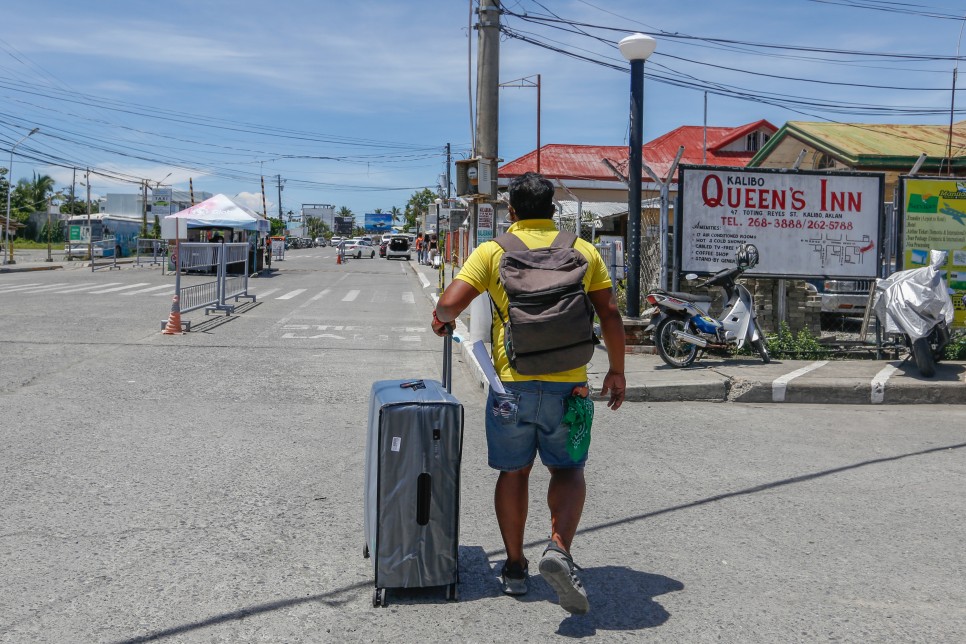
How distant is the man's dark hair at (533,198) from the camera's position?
3842 millimetres

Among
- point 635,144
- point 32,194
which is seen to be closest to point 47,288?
point 635,144

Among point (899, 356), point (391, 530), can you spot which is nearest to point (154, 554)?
point (391, 530)

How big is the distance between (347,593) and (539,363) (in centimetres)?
131

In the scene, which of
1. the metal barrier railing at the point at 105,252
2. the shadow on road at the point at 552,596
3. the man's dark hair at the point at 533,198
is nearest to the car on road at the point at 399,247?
the metal barrier railing at the point at 105,252

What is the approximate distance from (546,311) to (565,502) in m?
0.83

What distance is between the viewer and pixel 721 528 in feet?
16.0

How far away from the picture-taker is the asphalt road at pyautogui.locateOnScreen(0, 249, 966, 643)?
11.8 ft

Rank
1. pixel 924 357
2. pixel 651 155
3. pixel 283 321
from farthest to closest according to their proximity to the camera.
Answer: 1. pixel 651 155
2. pixel 283 321
3. pixel 924 357

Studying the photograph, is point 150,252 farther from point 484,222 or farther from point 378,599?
point 378,599

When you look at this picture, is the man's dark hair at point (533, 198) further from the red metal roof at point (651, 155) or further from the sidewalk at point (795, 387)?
the red metal roof at point (651, 155)

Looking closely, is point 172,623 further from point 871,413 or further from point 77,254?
point 77,254

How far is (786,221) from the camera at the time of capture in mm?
11578

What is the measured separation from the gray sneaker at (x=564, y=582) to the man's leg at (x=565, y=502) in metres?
0.21

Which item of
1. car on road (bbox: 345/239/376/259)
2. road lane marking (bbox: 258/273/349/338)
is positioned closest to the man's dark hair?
road lane marking (bbox: 258/273/349/338)
